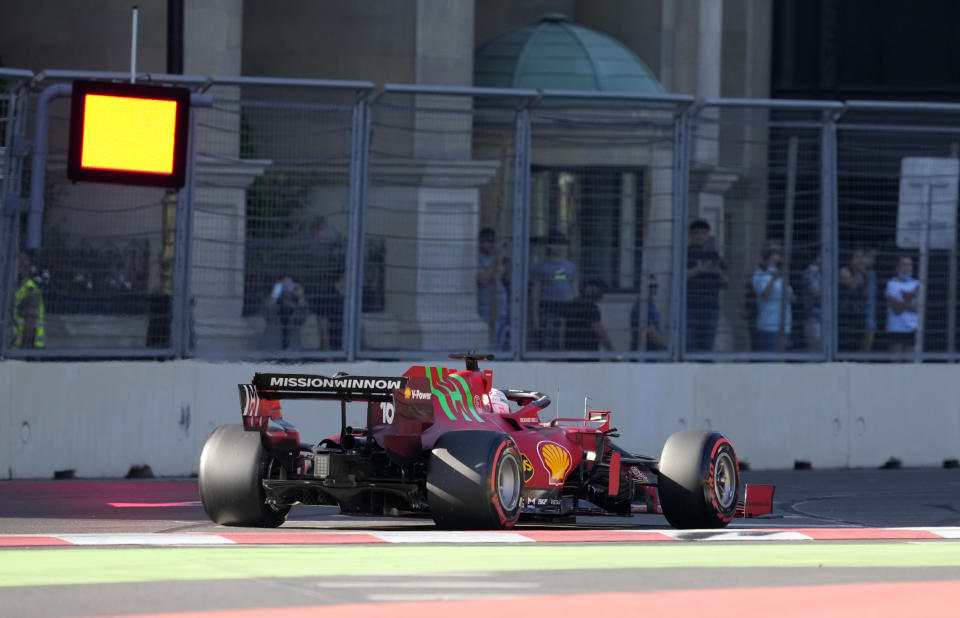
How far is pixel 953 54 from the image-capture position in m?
35.5

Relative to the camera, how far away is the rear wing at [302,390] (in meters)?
10.2

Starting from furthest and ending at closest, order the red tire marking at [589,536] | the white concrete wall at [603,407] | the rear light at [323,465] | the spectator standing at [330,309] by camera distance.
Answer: the spectator standing at [330,309]
the white concrete wall at [603,407]
the rear light at [323,465]
the red tire marking at [589,536]

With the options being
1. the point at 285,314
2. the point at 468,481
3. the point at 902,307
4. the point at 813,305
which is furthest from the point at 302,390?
the point at 902,307

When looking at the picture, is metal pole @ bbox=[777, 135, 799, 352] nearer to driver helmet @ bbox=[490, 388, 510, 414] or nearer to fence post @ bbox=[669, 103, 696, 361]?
fence post @ bbox=[669, 103, 696, 361]

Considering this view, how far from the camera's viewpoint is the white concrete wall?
1458 centimetres

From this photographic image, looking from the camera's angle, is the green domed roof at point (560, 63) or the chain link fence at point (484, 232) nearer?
the chain link fence at point (484, 232)

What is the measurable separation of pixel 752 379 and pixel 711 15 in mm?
15226

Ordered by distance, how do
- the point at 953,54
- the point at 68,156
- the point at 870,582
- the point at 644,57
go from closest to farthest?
1. the point at 870,582
2. the point at 68,156
3. the point at 644,57
4. the point at 953,54

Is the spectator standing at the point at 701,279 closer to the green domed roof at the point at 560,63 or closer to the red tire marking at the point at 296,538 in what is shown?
the red tire marking at the point at 296,538

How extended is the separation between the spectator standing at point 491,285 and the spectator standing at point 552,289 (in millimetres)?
293

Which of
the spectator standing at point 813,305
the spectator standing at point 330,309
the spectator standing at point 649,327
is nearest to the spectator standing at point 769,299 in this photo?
the spectator standing at point 813,305

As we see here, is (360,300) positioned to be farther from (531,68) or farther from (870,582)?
(531,68)

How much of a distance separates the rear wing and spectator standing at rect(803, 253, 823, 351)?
7322mm

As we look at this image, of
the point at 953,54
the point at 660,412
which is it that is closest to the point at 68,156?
the point at 660,412
